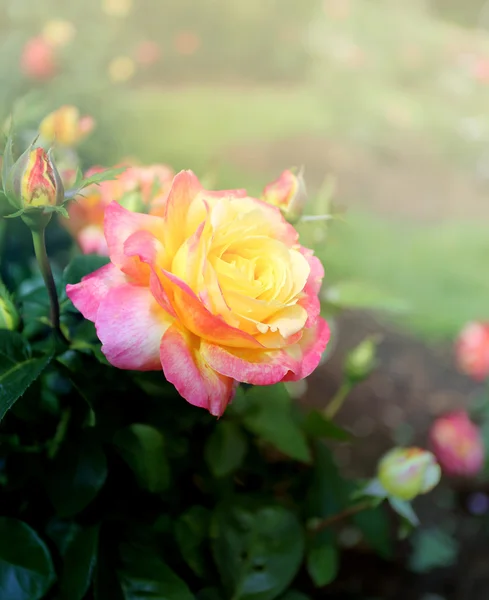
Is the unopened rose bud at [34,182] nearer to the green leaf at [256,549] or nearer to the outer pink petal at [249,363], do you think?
the outer pink petal at [249,363]

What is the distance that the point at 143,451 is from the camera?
32 cm

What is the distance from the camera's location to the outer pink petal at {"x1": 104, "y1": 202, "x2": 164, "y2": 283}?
0.23 m

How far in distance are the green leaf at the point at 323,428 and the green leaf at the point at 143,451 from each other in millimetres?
160

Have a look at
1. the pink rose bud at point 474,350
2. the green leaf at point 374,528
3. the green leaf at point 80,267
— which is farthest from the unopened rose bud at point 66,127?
the pink rose bud at point 474,350

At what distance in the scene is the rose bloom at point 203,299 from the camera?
221 mm

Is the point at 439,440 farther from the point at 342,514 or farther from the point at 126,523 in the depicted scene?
the point at 126,523

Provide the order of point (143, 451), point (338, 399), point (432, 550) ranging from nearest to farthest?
point (143, 451)
point (338, 399)
point (432, 550)

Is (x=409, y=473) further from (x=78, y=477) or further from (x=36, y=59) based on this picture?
(x=36, y=59)

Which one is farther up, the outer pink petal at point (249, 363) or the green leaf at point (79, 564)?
the outer pink petal at point (249, 363)

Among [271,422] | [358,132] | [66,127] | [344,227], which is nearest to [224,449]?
[271,422]

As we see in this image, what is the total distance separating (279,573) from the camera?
0.39 m

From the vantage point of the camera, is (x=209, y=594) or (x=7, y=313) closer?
(x=7, y=313)

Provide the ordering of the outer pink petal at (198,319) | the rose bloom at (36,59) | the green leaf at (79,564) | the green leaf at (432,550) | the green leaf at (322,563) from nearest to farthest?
the outer pink petal at (198,319) < the green leaf at (79,564) < the green leaf at (322,563) < the rose bloom at (36,59) < the green leaf at (432,550)

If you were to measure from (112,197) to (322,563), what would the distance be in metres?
0.31
